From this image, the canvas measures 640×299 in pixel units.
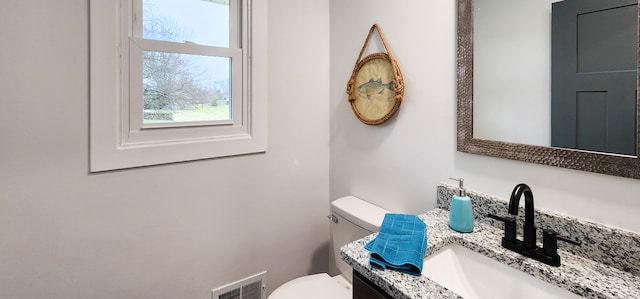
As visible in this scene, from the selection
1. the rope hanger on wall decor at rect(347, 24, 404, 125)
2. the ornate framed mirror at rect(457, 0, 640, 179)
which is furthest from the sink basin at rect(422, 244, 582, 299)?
the rope hanger on wall decor at rect(347, 24, 404, 125)

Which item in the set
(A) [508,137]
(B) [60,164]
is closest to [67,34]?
(B) [60,164]

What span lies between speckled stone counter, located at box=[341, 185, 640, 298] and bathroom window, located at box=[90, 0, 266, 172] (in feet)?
2.92

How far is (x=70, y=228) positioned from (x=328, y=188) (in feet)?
4.06

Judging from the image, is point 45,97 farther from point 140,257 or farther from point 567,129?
point 567,129

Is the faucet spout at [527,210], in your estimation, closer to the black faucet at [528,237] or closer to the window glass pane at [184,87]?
the black faucet at [528,237]

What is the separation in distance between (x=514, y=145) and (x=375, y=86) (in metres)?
0.66

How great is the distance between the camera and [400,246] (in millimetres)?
887

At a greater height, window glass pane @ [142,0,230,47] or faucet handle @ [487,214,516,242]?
window glass pane @ [142,0,230,47]

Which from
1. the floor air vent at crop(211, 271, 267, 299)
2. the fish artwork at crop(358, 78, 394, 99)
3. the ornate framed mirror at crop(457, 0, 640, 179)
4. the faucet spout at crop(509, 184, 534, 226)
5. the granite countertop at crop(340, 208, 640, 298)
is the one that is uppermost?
the fish artwork at crop(358, 78, 394, 99)

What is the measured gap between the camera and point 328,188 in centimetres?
189

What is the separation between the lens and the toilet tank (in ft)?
4.55

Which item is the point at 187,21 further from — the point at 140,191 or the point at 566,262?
the point at 566,262

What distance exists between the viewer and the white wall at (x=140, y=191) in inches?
42.5

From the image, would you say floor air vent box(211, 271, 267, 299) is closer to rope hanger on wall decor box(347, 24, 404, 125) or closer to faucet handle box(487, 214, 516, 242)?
rope hanger on wall decor box(347, 24, 404, 125)
